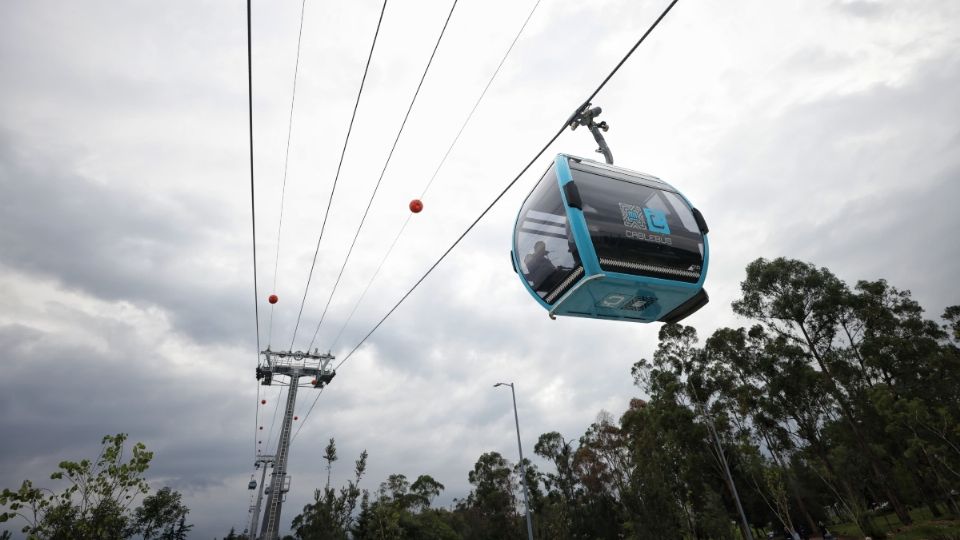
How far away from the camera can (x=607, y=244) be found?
4.19 metres

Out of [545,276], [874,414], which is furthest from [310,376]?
[874,414]

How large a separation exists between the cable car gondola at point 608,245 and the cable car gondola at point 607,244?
0.03ft

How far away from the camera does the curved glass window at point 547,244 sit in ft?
14.3

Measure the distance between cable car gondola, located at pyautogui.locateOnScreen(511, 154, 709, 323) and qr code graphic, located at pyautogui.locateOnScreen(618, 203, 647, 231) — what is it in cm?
1

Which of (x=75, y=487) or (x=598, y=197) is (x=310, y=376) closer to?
(x=75, y=487)

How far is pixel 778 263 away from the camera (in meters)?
28.6

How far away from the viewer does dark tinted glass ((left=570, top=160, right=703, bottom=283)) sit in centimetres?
424

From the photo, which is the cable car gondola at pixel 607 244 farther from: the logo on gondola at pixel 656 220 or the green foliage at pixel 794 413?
the green foliage at pixel 794 413

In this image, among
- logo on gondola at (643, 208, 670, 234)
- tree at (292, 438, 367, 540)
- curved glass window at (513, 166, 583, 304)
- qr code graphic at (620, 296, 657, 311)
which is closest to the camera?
curved glass window at (513, 166, 583, 304)

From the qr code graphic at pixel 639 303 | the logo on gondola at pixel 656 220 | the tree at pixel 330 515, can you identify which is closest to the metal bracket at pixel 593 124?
the logo on gondola at pixel 656 220

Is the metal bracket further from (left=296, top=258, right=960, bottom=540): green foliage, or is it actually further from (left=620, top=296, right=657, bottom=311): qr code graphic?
(left=296, top=258, right=960, bottom=540): green foliage

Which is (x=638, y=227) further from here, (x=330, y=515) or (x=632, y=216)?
(x=330, y=515)

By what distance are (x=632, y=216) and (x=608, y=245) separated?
622mm

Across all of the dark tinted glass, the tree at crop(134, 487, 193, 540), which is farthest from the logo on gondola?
the tree at crop(134, 487, 193, 540)
